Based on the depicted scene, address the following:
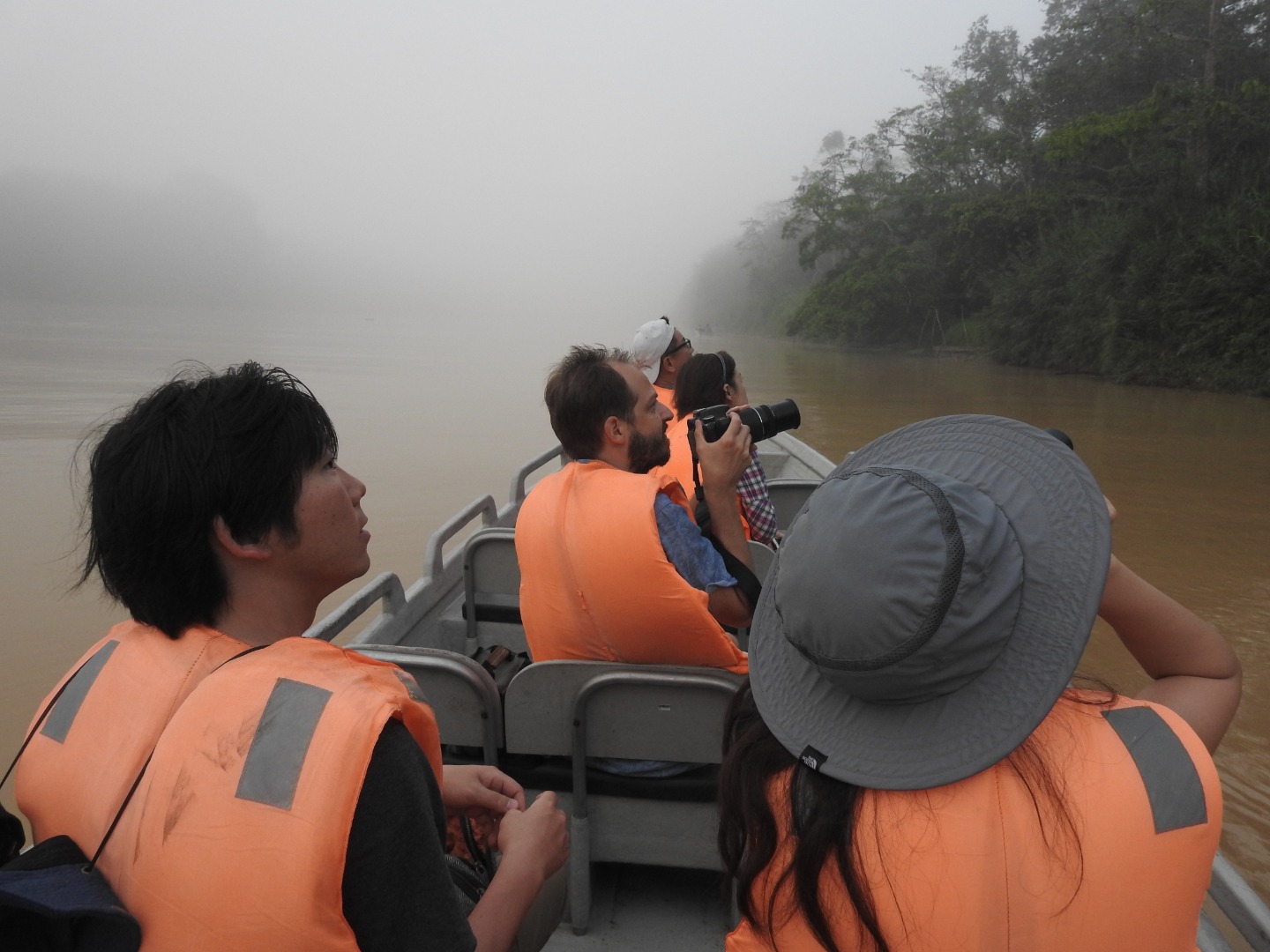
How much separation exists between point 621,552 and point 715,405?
3.68 ft

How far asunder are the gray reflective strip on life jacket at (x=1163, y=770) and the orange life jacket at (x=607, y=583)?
3.77ft

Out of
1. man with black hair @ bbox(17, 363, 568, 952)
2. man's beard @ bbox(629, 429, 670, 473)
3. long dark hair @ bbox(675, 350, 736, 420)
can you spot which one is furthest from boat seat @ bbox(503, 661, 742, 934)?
long dark hair @ bbox(675, 350, 736, 420)

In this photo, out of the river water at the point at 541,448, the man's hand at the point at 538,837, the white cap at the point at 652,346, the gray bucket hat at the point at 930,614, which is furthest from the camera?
the river water at the point at 541,448

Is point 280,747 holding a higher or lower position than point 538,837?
higher

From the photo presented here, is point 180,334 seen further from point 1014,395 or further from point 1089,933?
point 1089,933

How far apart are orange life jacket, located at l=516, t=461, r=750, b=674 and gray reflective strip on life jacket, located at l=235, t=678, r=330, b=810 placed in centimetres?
109

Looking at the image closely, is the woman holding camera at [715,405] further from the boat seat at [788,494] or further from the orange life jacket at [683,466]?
the boat seat at [788,494]

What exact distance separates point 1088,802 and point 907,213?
3453cm

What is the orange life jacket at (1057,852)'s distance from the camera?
81 centimetres

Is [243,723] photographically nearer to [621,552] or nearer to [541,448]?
[621,552]

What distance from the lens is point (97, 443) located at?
1.06 metres

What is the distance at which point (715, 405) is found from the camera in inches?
117

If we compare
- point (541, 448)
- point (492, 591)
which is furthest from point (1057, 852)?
point (541, 448)

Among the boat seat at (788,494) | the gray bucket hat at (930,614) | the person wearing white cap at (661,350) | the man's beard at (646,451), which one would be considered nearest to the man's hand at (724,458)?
the man's beard at (646,451)
